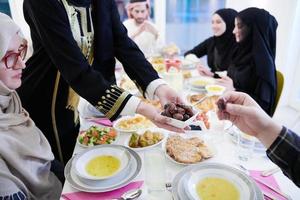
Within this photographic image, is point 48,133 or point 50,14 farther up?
point 50,14

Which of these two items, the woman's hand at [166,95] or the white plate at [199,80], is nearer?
the woman's hand at [166,95]

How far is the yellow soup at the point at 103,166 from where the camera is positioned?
95cm

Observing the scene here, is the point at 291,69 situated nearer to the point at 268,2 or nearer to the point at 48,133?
the point at 268,2

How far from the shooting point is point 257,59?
191 cm

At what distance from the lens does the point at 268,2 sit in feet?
10.5

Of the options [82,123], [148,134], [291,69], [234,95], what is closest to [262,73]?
[234,95]

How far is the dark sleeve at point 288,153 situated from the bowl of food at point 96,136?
65 centimetres

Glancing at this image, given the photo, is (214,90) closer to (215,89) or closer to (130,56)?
(215,89)

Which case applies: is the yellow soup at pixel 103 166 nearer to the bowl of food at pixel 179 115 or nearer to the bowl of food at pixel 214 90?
the bowl of food at pixel 179 115

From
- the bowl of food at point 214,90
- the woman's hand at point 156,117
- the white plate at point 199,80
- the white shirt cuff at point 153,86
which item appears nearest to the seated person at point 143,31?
the white plate at point 199,80

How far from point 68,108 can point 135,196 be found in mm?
619

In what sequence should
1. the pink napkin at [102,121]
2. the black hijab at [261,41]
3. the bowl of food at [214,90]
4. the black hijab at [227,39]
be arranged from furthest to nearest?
the black hijab at [227,39] < the black hijab at [261,41] < the bowl of food at [214,90] < the pink napkin at [102,121]

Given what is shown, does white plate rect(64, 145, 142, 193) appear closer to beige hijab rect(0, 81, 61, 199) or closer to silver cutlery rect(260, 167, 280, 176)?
beige hijab rect(0, 81, 61, 199)

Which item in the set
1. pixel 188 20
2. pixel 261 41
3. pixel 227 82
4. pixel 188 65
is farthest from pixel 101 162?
pixel 188 20
